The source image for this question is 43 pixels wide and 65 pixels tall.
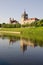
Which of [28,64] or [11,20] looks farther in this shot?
[11,20]

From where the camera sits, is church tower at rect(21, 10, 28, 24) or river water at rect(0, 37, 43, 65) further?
church tower at rect(21, 10, 28, 24)

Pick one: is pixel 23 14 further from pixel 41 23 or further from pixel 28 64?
pixel 28 64

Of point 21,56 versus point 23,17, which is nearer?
point 21,56

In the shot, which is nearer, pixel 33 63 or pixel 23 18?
pixel 33 63

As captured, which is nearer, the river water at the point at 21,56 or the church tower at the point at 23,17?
the river water at the point at 21,56

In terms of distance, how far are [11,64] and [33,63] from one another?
1968 millimetres

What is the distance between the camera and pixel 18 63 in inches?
605

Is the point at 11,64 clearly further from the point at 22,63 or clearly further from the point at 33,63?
the point at 33,63

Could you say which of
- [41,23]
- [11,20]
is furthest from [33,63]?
[11,20]

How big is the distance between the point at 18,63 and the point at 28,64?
3.01ft

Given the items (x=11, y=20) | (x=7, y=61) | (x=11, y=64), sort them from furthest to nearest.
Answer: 1. (x=11, y=20)
2. (x=7, y=61)
3. (x=11, y=64)

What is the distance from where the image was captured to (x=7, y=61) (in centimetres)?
1603

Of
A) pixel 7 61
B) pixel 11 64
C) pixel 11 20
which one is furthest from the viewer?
pixel 11 20

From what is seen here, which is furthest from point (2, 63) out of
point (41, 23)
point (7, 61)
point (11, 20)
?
point (11, 20)
